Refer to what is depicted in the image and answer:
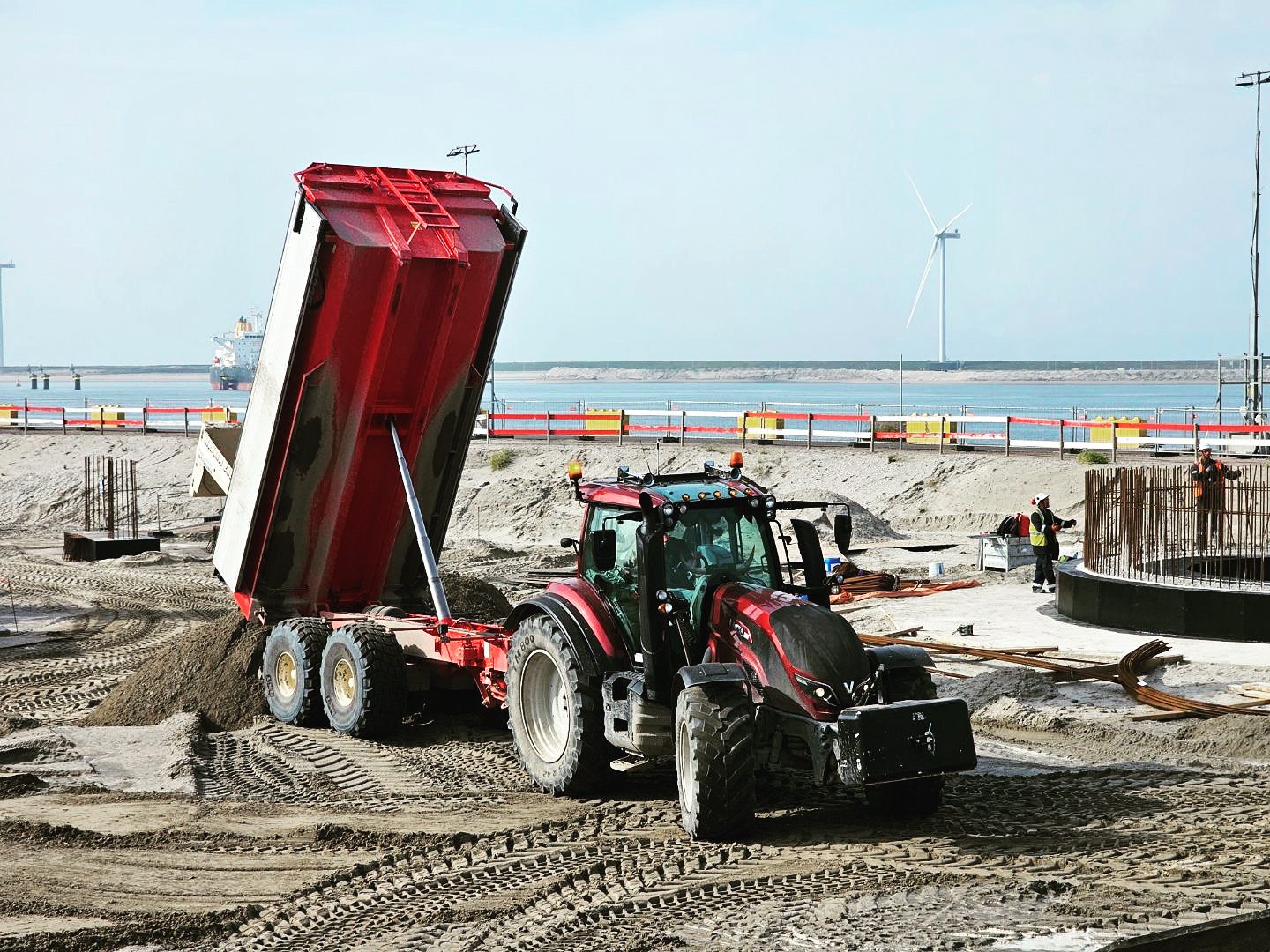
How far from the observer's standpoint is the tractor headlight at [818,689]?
839 cm

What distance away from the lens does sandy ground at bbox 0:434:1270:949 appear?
734 centimetres

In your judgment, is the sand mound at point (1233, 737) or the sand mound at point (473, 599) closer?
the sand mound at point (1233, 737)

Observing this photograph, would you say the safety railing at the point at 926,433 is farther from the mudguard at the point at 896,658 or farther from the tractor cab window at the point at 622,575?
the tractor cab window at the point at 622,575

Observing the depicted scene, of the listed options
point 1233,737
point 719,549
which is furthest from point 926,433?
point 719,549

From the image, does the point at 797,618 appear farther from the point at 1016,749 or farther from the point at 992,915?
the point at 1016,749

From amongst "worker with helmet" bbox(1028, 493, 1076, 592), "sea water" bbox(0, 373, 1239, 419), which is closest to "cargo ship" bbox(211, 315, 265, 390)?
"sea water" bbox(0, 373, 1239, 419)

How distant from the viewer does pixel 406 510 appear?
41.8 ft

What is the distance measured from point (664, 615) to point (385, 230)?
4239mm

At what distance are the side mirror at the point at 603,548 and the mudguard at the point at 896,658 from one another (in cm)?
169

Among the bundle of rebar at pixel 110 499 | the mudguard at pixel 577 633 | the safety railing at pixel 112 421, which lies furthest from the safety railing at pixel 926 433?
the mudguard at pixel 577 633

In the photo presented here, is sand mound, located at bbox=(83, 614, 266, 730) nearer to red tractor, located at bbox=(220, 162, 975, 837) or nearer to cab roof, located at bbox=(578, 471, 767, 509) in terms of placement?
red tractor, located at bbox=(220, 162, 975, 837)

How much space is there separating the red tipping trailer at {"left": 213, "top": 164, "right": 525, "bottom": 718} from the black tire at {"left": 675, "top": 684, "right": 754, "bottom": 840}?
2736mm

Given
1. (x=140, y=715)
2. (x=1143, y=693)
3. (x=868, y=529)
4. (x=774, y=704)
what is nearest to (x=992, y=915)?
(x=774, y=704)

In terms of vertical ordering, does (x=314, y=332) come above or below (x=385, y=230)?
below
